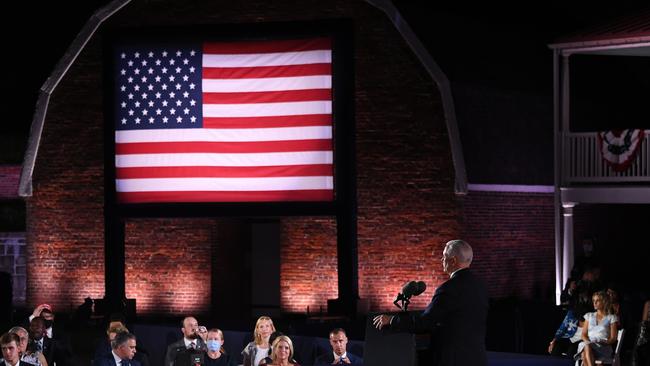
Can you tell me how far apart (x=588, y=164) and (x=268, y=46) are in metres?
6.65

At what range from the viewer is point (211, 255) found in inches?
1059

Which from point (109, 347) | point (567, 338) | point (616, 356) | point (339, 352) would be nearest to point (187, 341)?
point (109, 347)

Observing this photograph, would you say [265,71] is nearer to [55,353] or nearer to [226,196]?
[226,196]

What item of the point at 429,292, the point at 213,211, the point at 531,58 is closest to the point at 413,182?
the point at 429,292

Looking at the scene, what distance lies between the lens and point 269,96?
979 inches

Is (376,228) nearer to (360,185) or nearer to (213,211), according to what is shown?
(360,185)

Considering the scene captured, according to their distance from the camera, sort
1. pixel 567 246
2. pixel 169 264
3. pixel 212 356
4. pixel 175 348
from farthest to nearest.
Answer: pixel 169 264
pixel 567 246
pixel 175 348
pixel 212 356

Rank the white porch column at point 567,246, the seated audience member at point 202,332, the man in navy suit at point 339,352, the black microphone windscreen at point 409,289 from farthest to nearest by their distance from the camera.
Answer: the white porch column at point 567,246, the seated audience member at point 202,332, the man in navy suit at point 339,352, the black microphone windscreen at point 409,289

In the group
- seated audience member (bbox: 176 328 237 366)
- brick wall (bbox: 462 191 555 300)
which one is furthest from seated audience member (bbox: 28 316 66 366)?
brick wall (bbox: 462 191 555 300)

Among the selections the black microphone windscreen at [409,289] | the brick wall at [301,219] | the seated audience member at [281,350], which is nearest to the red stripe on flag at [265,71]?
the brick wall at [301,219]

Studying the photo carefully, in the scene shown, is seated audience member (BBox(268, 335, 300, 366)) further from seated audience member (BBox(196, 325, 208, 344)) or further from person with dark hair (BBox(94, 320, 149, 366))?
person with dark hair (BBox(94, 320, 149, 366))

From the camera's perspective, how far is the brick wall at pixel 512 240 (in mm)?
25812

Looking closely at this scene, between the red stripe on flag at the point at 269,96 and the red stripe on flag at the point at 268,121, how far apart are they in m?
0.32

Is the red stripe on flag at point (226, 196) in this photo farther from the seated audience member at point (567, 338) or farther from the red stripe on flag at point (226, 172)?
the seated audience member at point (567, 338)
